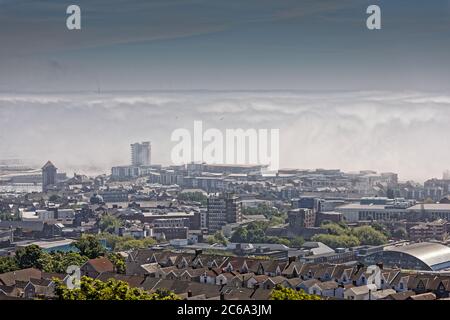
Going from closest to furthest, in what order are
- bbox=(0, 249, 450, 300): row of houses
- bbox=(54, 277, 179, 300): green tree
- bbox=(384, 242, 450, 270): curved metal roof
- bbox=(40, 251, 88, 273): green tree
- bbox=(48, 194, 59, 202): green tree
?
bbox=(54, 277, 179, 300): green tree
bbox=(0, 249, 450, 300): row of houses
bbox=(40, 251, 88, 273): green tree
bbox=(384, 242, 450, 270): curved metal roof
bbox=(48, 194, 59, 202): green tree

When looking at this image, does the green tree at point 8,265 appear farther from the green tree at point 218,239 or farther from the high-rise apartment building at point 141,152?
the green tree at point 218,239

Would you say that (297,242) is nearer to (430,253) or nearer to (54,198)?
(430,253)

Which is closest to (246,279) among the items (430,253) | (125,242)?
(430,253)

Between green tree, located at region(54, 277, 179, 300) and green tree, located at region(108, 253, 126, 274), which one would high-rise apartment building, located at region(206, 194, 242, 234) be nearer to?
green tree, located at region(108, 253, 126, 274)

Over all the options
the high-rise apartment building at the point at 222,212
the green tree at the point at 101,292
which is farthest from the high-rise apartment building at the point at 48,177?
the green tree at the point at 101,292

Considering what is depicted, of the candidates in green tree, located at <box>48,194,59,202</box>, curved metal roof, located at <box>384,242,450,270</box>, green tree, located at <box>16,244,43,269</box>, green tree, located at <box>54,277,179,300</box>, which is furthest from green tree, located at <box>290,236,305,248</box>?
green tree, located at <box>54,277,179,300</box>

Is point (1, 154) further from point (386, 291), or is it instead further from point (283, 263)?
point (386, 291)

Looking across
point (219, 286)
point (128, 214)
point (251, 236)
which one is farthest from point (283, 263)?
point (128, 214)
